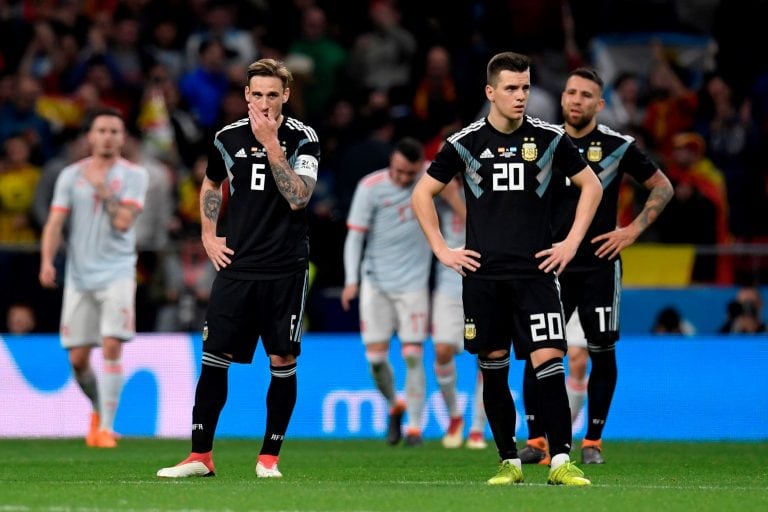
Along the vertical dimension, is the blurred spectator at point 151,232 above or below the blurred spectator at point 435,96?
below

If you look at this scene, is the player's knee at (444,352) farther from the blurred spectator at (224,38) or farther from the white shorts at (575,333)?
the blurred spectator at (224,38)

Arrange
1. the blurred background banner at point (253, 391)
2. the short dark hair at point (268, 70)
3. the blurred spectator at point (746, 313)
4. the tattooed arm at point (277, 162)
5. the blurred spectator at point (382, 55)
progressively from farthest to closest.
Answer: the blurred spectator at point (382, 55) < the blurred spectator at point (746, 313) < the blurred background banner at point (253, 391) < the short dark hair at point (268, 70) < the tattooed arm at point (277, 162)

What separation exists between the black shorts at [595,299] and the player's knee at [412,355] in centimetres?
321

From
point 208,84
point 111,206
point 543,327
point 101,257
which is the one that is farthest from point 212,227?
point 208,84

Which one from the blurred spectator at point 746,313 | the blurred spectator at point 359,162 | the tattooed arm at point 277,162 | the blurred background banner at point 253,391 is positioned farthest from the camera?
the blurred spectator at point 359,162

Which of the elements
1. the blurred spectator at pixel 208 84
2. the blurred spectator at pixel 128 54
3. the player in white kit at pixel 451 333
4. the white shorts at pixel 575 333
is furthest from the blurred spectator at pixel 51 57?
the white shorts at pixel 575 333

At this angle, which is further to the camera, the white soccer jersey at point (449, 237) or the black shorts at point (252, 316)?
the white soccer jersey at point (449, 237)

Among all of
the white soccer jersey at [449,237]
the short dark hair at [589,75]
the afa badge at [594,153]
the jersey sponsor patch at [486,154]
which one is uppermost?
the short dark hair at [589,75]

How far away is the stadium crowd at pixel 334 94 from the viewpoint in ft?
56.8

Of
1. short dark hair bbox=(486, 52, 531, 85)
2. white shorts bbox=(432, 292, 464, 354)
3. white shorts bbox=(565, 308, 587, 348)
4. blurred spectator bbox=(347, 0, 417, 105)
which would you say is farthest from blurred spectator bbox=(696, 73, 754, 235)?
short dark hair bbox=(486, 52, 531, 85)

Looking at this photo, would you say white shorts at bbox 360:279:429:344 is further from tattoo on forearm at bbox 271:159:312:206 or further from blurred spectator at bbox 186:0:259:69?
blurred spectator at bbox 186:0:259:69

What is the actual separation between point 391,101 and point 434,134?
146cm

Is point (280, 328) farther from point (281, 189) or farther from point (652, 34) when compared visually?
point (652, 34)

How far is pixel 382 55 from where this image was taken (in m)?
20.7
